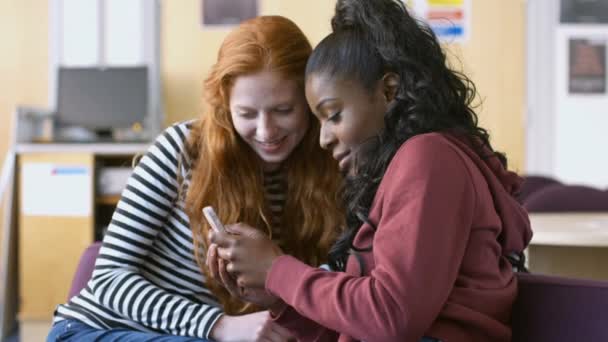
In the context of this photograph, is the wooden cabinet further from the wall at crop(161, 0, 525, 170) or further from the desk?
the desk

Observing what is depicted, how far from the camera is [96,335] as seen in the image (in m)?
1.16

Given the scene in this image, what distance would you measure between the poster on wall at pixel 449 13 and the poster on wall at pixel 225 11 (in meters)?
0.91

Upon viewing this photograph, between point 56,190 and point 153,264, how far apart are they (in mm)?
2227

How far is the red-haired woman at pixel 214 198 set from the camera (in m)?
1.21

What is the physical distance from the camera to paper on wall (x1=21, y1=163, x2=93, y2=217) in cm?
333

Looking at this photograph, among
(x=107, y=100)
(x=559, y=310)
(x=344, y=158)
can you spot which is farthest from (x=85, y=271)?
(x=107, y=100)

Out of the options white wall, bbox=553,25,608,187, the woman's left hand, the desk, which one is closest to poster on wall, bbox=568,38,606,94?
white wall, bbox=553,25,608,187

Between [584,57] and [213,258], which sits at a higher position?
[584,57]

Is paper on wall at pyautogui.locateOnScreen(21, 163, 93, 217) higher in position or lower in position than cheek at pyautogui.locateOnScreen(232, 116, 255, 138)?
lower

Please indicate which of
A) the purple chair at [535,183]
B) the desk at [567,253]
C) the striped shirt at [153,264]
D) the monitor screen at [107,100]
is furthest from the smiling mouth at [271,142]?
the monitor screen at [107,100]

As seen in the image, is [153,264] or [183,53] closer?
[153,264]

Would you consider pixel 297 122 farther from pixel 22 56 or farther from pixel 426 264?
pixel 22 56

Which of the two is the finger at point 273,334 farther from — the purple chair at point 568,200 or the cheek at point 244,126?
the purple chair at point 568,200

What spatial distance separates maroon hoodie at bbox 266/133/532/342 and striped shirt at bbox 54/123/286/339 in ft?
1.30
